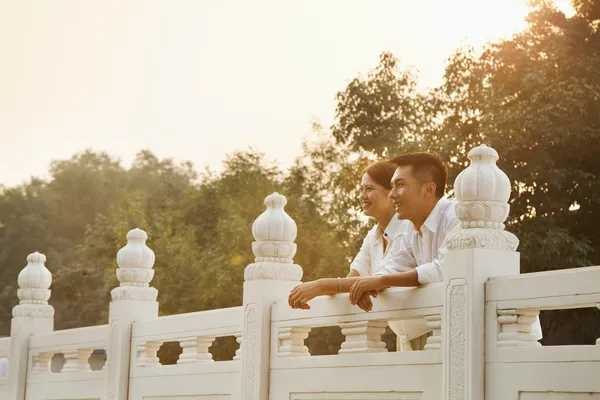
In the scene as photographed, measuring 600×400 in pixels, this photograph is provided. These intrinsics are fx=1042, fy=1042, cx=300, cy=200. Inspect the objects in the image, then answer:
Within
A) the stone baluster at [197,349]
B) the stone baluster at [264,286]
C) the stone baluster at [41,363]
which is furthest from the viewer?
the stone baluster at [41,363]

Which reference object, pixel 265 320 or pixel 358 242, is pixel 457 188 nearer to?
pixel 265 320

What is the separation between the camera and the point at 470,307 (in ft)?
15.0

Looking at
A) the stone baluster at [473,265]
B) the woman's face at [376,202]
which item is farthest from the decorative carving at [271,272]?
the stone baluster at [473,265]

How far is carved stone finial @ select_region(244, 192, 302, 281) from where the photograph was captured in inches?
241

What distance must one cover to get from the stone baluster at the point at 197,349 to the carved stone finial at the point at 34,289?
8.53 ft

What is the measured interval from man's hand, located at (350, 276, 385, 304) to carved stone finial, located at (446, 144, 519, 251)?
543 millimetres

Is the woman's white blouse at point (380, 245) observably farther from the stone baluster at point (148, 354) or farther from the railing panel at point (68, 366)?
the railing panel at point (68, 366)

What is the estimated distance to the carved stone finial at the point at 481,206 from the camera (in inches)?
180

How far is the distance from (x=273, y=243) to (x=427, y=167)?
129cm

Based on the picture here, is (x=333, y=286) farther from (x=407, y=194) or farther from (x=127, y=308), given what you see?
(x=127, y=308)

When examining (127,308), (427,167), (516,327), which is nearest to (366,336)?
(427,167)

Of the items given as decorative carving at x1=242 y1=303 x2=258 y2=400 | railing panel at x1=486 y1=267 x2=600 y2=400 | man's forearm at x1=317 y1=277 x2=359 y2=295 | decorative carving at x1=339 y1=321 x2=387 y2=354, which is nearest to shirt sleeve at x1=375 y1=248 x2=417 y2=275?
man's forearm at x1=317 y1=277 x2=359 y2=295

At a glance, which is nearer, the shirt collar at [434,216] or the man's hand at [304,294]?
the shirt collar at [434,216]

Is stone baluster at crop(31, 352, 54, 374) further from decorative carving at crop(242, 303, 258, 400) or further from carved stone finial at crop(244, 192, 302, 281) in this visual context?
carved stone finial at crop(244, 192, 302, 281)
